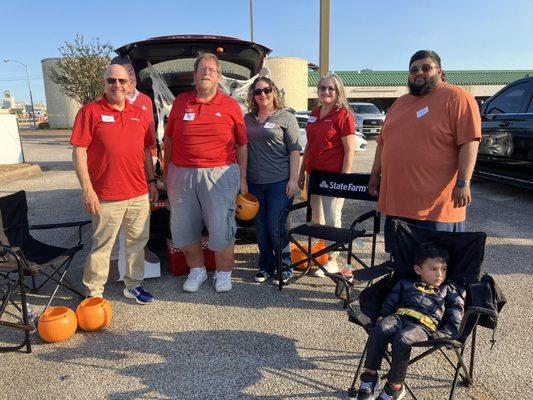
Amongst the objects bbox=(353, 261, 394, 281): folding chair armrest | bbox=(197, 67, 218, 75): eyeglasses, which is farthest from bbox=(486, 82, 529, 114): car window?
bbox=(197, 67, 218, 75): eyeglasses

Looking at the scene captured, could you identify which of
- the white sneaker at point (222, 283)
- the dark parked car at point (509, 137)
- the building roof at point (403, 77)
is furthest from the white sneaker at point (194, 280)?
the building roof at point (403, 77)

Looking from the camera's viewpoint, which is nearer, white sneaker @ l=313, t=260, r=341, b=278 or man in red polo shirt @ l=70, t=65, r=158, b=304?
man in red polo shirt @ l=70, t=65, r=158, b=304

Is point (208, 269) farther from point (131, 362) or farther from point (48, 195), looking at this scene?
point (48, 195)

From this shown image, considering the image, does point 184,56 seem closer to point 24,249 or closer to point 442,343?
point 24,249

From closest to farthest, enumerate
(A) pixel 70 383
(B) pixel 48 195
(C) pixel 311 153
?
(A) pixel 70 383, (C) pixel 311 153, (B) pixel 48 195

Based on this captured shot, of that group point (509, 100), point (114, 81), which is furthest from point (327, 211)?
point (509, 100)

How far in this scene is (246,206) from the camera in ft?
12.3

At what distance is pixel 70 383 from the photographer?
2545 mm

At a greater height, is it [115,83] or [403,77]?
[403,77]

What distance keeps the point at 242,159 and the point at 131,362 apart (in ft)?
5.92

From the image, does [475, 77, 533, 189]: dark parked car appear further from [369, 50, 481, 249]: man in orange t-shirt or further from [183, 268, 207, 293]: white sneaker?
[183, 268, 207, 293]: white sneaker

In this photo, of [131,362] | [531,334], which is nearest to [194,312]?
[131,362]

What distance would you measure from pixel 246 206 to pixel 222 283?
721 mm

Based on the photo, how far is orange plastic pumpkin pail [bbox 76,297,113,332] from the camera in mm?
3059
